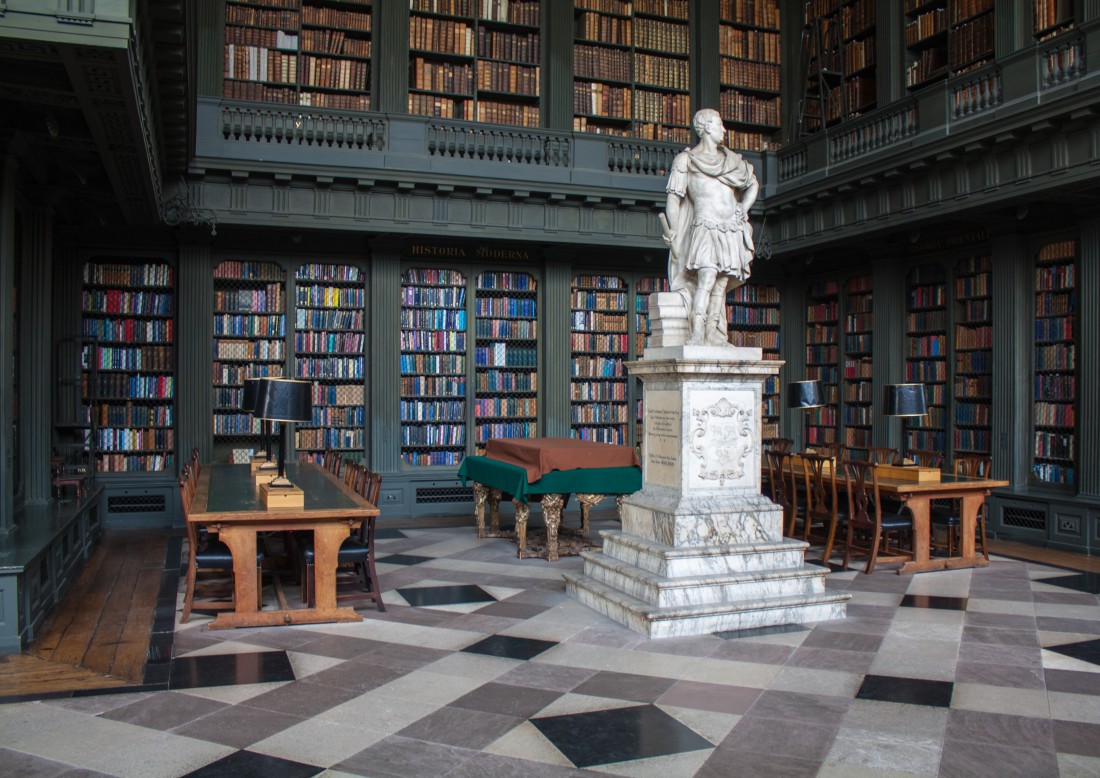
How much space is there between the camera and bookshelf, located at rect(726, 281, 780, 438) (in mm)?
10359

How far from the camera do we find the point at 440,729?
3.25 metres

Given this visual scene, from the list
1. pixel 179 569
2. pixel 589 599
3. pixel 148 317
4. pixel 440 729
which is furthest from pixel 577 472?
pixel 148 317

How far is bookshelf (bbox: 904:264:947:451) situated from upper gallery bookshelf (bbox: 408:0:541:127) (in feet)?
13.9

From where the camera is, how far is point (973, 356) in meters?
8.27

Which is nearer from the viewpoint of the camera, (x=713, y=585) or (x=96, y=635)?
(x=96, y=635)

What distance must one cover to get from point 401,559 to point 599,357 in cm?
387

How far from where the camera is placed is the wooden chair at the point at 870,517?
6.14 m

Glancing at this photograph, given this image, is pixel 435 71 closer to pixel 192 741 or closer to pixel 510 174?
pixel 510 174

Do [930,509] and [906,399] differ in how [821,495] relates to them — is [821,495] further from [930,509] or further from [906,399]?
[906,399]

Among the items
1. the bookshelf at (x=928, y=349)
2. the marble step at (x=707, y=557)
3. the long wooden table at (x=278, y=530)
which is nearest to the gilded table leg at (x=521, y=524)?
the marble step at (x=707, y=557)

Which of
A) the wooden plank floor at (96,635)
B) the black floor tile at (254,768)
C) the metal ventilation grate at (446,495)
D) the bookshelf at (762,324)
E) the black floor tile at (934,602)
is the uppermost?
the bookshelf at (762,324)

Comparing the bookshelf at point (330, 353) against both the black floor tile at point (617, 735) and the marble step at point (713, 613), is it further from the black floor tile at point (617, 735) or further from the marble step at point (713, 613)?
the black floor tile at point (617, 735)

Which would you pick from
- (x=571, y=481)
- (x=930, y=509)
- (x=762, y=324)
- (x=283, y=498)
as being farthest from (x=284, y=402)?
(x=762, y=324)

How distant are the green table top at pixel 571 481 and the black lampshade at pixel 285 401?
185cm
